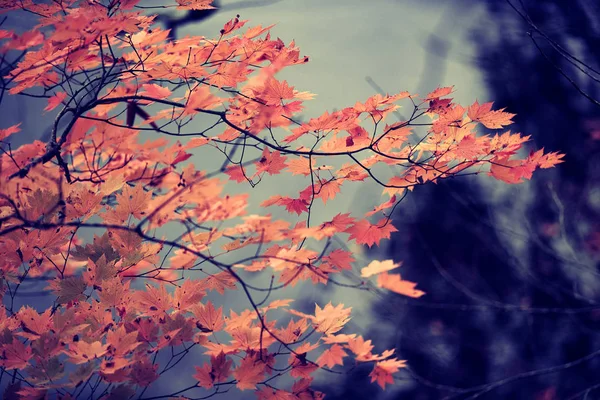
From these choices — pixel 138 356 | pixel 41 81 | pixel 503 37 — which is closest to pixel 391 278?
pixel 138 356

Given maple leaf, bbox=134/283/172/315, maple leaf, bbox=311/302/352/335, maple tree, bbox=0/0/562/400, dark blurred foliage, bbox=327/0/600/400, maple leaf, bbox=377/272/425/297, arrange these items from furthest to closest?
1. dark blurred foliage, bbox=327/0/600/400
2. maple leaf, bbox=134/283/172/315
3. maple leaf, bbox=311/302/352/335
4. maple tree, bbox=0/0/562/400
5. maple leaf, bbox=377/272/425/297

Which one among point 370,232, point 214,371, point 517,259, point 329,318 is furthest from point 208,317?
point 517,259

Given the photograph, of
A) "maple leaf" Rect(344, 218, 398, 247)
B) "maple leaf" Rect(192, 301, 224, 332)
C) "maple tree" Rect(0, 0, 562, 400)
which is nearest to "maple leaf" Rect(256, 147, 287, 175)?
"maple tree" Rect(0, 0, 562, 400)

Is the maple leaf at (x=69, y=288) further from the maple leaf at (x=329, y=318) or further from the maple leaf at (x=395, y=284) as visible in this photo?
the maple leaf at (x=395, y=284)

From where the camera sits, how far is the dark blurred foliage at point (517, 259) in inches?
166

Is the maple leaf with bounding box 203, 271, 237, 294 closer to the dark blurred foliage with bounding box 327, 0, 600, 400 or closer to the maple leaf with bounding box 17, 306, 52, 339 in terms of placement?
the maple leaf with bounding box 17, 306, 52, 339

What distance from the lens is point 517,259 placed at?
13.3 ft

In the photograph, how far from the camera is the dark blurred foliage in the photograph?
4227 millimetres

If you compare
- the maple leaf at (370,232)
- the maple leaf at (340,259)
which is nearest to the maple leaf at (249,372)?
the maple leaf at (340,259)

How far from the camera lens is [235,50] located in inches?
75.9

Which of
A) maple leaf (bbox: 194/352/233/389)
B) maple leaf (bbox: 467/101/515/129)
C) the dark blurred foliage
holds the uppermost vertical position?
maple leaf (bbox: 467/101/515/129)

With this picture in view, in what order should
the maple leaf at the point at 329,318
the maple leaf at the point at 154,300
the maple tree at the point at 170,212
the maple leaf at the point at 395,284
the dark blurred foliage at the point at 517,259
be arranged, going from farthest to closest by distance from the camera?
1. the dark blurred foliage at the point at 517,259
2. the maple leaf at the point at 154,300
3. the maple leaf at the point at 329,318
4. the maple tree at the point at 170,212
5. the maple leaf at the point at 395,284

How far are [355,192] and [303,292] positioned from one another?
1.26 meters

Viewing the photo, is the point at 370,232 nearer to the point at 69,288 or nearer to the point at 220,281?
the point at 220,281
